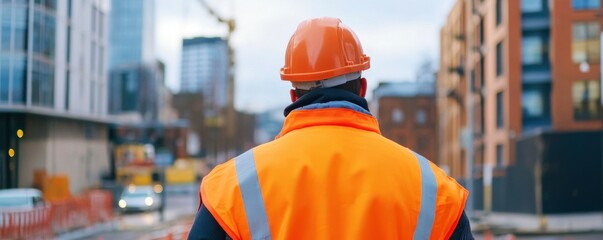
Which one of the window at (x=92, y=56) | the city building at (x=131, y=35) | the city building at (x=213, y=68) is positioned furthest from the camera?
the city building at (x=131, y=35)

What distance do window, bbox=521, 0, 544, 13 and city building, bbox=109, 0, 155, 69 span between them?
2622 inches

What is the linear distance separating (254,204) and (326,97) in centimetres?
38

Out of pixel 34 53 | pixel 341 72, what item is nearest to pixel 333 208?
pixel 341 72

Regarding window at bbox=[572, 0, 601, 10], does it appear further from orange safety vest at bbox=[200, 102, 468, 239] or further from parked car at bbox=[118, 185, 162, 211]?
orange safety vest at bbox=[200, 102, 468, 239]

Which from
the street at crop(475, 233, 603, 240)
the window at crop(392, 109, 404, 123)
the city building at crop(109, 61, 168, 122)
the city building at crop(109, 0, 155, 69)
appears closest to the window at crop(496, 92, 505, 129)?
the street at crop(475, 233, 603, 240)

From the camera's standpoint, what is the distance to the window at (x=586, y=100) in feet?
100

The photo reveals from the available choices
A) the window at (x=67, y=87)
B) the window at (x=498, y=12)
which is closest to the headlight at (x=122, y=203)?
the window at (x=498, y=12)

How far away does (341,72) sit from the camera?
213cm

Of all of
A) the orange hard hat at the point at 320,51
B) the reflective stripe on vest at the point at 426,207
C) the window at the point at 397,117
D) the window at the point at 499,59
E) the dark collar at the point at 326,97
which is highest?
the window at the point at 499,59

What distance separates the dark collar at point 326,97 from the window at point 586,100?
1191 inches

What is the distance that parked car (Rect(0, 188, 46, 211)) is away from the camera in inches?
677

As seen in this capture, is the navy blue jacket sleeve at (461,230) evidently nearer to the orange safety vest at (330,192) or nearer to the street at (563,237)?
the orange safety vest at (330,192)

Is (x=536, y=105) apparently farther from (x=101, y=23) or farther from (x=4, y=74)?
(x=4, y=74)

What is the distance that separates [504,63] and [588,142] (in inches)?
210
